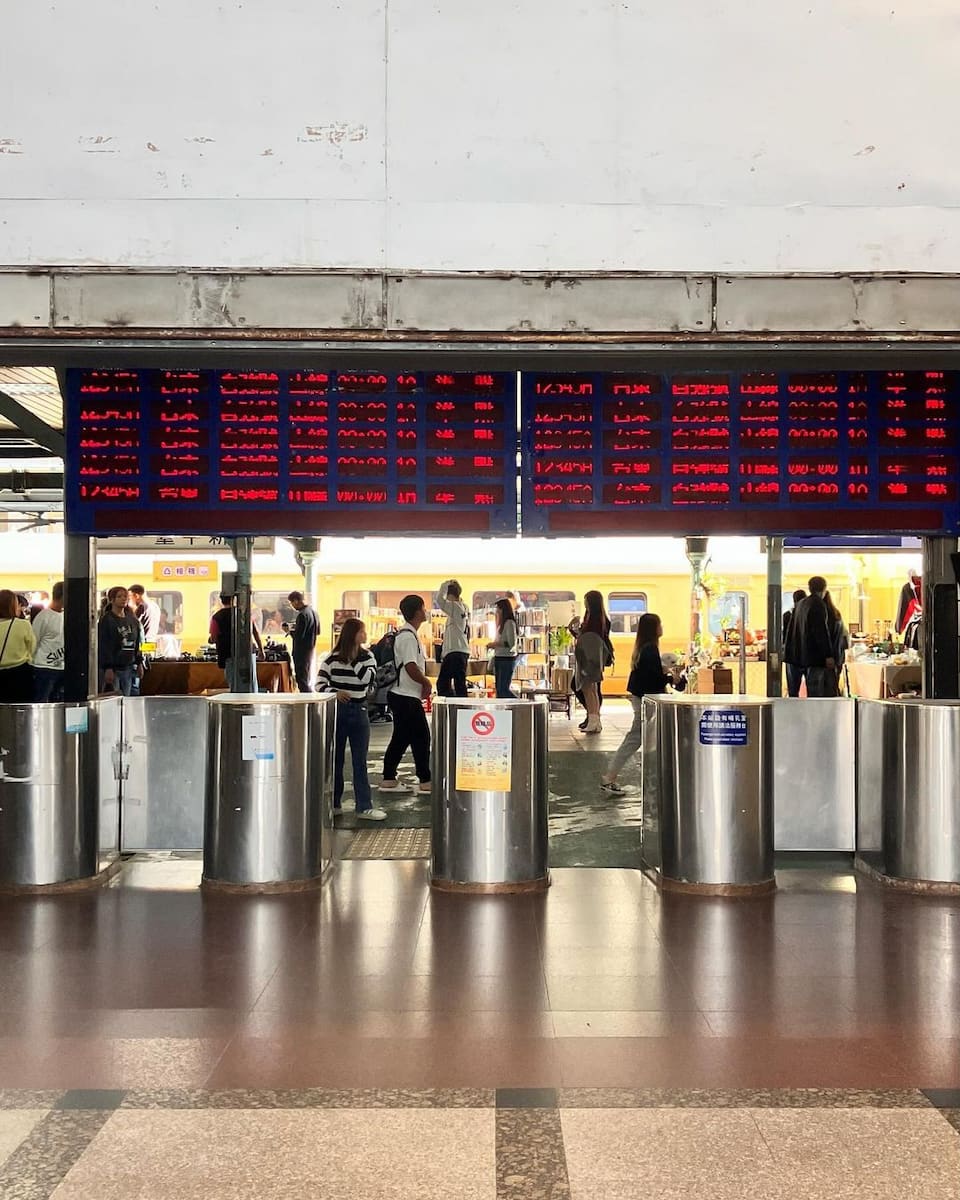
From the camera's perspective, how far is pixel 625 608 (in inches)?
848

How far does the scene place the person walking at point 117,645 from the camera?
42.7ft

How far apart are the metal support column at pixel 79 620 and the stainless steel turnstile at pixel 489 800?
7.96 feet

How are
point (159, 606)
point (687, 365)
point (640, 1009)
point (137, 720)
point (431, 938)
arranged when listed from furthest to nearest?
1. point (159, 606)
2. point (137, 720)
3. point (687, 365)
4. point (431, 938)
5. point (640, 1009)

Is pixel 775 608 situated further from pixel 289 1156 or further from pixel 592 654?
pixel 289 1156

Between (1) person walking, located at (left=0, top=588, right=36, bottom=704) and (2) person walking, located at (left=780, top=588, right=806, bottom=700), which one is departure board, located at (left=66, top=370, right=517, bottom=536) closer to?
(1) person walking, located at (left=0, top=588, right=36, bottom=704)

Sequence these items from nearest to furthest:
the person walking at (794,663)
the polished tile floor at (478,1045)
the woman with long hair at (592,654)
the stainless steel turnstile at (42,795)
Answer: the polished tile floor at (478,1045) → the stainless steel turnstile at (42,795) → the person walking at (794,663) → the woman with long hair at (592,654)

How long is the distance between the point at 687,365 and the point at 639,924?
10.6ft

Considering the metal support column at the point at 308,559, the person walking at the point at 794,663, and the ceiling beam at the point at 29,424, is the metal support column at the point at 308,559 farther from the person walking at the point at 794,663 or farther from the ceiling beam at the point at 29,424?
the person walking at the point at 794,663

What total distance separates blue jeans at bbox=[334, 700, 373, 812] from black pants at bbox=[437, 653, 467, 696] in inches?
133

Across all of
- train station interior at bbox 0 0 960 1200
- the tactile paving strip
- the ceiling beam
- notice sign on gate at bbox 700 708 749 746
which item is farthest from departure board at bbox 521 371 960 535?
A: the ceiling beam

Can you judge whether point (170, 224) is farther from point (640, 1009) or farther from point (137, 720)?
point (640, 1009)

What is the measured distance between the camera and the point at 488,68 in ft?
19.9

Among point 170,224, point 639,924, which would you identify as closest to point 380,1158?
point 639,924

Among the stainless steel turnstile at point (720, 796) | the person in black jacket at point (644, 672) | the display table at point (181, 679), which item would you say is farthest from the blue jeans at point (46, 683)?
the stainless steel turnstile at point (720, 796)
